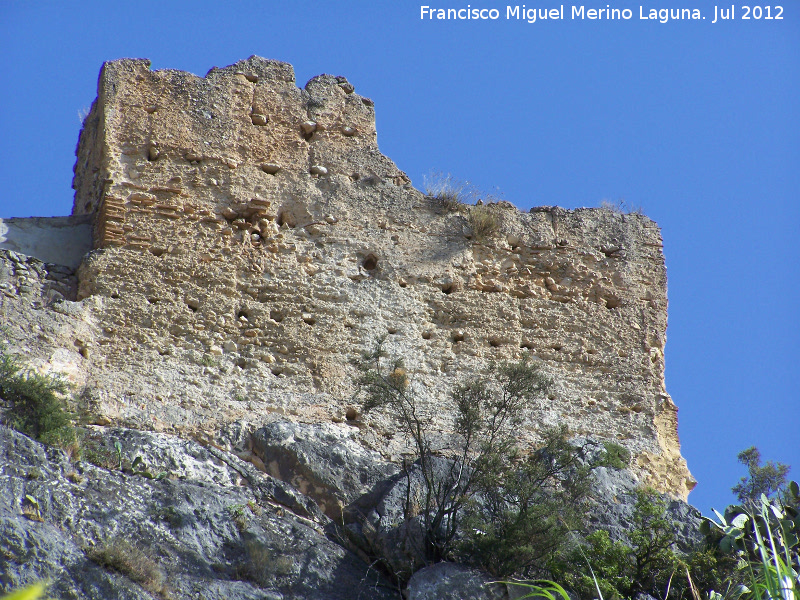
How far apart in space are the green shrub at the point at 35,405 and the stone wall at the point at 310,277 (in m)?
0.56

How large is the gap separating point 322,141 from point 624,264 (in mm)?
3757

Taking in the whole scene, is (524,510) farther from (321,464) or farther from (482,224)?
(482,224)

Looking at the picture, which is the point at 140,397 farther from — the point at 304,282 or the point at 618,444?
the point at 618,444

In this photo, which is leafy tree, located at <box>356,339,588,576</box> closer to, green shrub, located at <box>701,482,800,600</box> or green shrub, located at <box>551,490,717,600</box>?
green shrub, located at <box>551,490,717,600</box>

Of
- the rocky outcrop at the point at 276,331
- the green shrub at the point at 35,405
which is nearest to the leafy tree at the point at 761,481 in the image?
the rocky outcrop at the point at 276,331

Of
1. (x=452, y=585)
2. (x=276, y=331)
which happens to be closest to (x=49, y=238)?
(x=276, y=331)

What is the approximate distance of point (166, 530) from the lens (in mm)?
8055

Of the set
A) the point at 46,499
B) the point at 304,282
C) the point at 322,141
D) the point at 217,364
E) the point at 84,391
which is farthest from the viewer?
the point at 322,141

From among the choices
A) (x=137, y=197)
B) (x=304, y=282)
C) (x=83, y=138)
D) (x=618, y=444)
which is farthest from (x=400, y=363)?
(x=83, y=138)

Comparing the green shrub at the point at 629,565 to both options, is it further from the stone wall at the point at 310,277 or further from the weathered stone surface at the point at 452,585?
the stone wall at the point at 310,277

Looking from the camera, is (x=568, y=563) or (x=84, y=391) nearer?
(x=568, y=563)

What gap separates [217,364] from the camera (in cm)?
1005

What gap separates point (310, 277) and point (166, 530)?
3.57 meters

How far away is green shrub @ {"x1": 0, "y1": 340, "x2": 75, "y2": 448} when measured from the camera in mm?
8445
